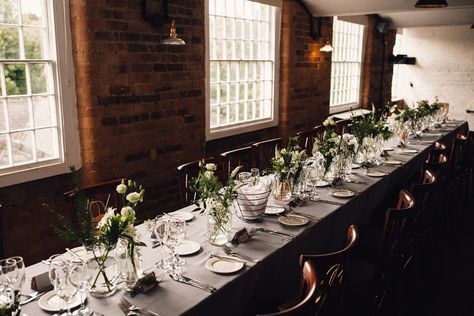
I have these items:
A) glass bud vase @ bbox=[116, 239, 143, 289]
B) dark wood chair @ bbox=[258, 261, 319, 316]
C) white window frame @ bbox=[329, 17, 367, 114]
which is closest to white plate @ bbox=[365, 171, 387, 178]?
dark wood chair @ bbox=[258, 261, 319, 316]

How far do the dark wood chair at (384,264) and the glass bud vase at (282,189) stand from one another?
607mm

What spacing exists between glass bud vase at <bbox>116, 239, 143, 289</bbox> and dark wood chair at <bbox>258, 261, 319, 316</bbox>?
63 cm

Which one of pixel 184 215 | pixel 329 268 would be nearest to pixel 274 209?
pixel 184 215

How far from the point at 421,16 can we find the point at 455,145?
15.4ft

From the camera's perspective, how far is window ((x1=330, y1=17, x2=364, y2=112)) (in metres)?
7.92

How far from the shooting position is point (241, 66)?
5465 mm

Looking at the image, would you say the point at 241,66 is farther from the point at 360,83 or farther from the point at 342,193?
the point at 360,83

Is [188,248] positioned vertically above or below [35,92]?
below

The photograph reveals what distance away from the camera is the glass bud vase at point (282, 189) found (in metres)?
3.01

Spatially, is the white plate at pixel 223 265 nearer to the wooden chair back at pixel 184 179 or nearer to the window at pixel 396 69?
the wooden chair back at pixel 184 179

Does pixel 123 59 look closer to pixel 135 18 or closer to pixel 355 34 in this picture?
pixel 135 18

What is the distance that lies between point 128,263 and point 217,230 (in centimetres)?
59

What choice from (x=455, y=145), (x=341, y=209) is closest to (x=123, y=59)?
(x=341, y=209)

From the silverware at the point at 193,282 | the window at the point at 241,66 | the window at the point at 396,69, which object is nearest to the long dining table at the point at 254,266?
the silverware at the point at 193,282
